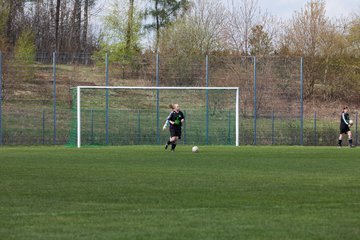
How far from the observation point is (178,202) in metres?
11.8

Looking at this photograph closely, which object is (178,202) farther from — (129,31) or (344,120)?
(129,31)

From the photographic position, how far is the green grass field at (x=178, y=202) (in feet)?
29.3

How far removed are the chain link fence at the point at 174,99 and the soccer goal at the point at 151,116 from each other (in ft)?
0.32

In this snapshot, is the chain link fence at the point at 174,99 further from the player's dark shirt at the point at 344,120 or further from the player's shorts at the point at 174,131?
the player's shorts at the point at 174,131

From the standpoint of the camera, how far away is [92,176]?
659 inches

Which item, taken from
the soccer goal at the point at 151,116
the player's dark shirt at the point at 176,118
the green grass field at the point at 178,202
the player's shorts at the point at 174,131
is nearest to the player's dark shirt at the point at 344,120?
the soccer goal at the point at 151,116

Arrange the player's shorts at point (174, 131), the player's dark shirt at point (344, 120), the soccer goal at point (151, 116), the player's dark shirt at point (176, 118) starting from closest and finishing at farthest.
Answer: the player's shorts at point (174, 131), the player's dark shirt at point (176, 118), the player's dark shirt at point (344, 120), the soccer goal at point (151, 116)

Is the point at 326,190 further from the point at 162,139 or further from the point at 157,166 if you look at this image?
the point at 162,139

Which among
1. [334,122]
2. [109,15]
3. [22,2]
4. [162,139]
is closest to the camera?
Result: [162,139]

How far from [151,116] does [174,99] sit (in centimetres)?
233

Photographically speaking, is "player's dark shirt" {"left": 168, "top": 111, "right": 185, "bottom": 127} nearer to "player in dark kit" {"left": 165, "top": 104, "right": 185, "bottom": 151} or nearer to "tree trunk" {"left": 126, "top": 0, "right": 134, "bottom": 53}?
"player in dark kit" {"left": 165, "top": 104, "right": 185, "bottom": 151}

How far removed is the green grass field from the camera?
894 cm

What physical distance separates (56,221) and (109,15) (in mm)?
48808

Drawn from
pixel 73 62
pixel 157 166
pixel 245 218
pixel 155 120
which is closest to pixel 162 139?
pixel 155 120
